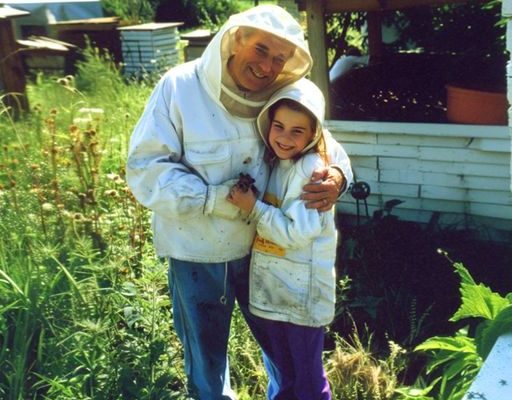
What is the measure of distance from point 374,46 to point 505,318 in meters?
4.33

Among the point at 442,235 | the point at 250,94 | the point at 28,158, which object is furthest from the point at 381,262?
the point at 28,158

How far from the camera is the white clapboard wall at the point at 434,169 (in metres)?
4.38

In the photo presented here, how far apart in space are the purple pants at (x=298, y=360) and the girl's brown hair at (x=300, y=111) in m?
0.66

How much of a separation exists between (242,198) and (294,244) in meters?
0.25

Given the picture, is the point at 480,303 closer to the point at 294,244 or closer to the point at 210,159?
the point at 294,244

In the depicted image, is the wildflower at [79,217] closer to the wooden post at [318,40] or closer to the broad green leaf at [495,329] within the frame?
the wooden post at [318,40]

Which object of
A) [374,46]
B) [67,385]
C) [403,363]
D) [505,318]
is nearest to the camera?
[505,318]

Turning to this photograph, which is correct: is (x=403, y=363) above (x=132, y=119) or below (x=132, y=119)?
below

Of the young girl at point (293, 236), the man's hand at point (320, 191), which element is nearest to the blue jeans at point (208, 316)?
the young girl at point (293, 236)

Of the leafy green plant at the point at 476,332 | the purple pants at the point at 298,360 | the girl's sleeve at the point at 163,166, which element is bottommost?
the purple pants at the point at 298,360

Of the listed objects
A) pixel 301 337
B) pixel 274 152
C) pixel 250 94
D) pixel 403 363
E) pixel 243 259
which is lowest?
pixel 403 363

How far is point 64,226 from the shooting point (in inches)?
149

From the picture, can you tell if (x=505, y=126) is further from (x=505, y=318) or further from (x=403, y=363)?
(x=505, y=318)

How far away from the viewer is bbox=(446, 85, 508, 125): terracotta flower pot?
4.24 m
